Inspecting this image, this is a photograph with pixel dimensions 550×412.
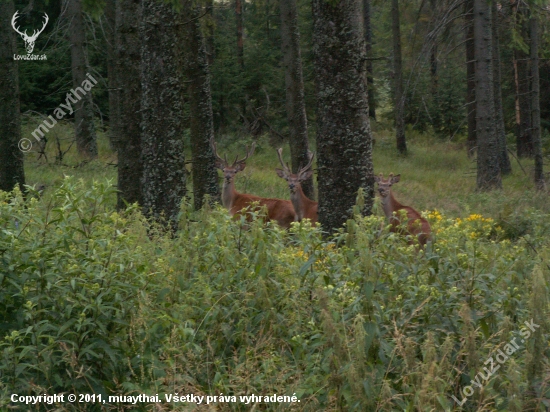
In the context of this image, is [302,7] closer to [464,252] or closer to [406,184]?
[406,184]

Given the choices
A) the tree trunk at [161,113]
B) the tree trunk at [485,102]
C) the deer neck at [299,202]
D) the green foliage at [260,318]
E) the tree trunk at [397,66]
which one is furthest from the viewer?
the tree trunk at [397,66]

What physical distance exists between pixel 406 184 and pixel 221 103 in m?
11.0

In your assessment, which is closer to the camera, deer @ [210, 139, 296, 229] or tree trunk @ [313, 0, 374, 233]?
tree trunk @ [313, 0, 374, 233]

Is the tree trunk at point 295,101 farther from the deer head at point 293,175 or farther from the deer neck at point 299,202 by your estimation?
the deer neck at point 299,202

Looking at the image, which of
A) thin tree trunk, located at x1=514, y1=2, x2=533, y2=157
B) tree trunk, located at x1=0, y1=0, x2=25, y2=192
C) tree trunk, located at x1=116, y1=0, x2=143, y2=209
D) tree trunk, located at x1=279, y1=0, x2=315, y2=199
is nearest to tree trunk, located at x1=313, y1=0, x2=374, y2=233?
tree trunk, located at x1=116, y1=0, x2=143, y2=209

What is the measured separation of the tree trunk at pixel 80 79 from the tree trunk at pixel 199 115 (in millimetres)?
9357

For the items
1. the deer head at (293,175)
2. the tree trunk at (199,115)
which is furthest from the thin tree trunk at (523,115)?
the tree trunk at (199,115)

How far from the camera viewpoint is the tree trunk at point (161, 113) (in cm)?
941

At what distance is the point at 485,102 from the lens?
57.5 ft

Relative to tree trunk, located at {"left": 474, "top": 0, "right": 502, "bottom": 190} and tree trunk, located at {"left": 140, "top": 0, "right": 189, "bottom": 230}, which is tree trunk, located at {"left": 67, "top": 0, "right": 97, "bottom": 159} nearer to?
tree trunk, located at {"left": 474, "top": 0, "right": 502, "bottom": 190}

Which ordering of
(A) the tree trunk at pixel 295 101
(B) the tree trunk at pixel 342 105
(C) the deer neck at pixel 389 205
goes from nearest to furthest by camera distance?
(B) the tree trunk at pixel 342 105 < (C) the deer neck at pixel 389 205 < (A) the tree trunk at pixel 295 101

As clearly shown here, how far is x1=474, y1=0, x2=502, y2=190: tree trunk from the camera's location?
1748 cm

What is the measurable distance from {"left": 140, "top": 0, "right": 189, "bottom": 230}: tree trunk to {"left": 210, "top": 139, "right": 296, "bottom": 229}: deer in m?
3.44

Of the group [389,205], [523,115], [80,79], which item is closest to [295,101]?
[389,205]
